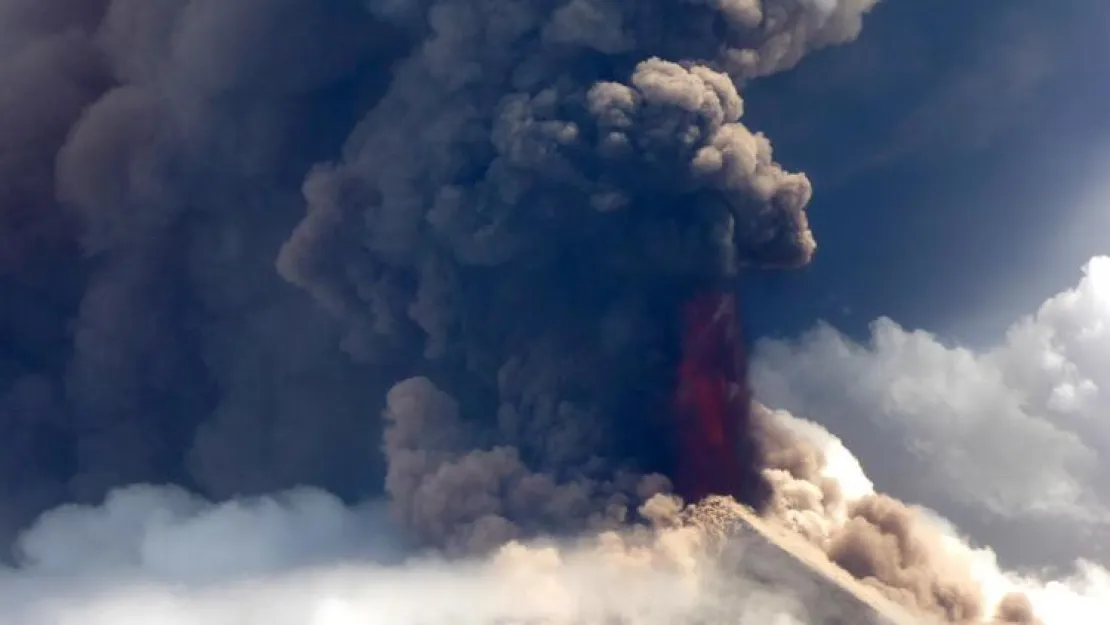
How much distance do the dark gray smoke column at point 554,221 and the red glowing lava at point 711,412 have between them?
23.8 inches

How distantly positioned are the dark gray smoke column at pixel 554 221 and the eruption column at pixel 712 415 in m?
0.61

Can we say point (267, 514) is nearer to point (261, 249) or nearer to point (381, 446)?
point (381, 446)

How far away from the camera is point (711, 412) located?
3969cm

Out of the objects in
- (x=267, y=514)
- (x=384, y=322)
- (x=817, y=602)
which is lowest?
(x=817, y=602)

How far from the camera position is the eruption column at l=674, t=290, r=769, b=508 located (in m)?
39.2

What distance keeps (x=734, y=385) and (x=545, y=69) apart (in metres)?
11.7

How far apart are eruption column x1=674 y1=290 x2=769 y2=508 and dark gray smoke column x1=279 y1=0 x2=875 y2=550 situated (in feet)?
1.99

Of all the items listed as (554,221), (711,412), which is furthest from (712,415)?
(554,221)

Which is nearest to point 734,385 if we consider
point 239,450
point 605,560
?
point 605,560

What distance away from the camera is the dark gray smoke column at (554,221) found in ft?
123

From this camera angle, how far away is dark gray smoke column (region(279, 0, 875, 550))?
37.6 meters

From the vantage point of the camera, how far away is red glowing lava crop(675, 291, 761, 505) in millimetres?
39156

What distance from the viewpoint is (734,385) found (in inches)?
1593

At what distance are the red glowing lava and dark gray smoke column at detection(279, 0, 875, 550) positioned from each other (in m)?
0.60
